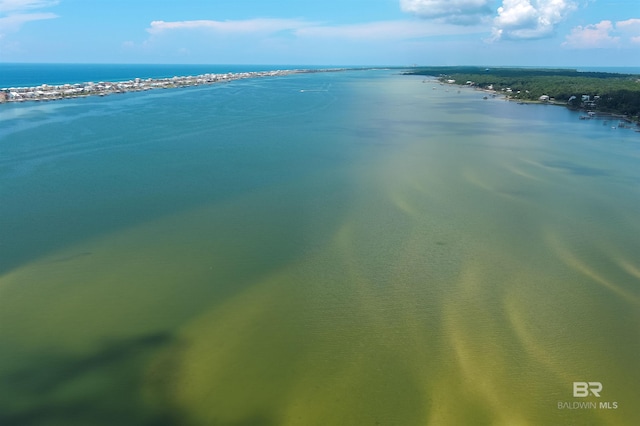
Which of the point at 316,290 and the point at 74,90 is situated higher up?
the point at 74,90

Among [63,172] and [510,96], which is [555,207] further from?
[510,96]

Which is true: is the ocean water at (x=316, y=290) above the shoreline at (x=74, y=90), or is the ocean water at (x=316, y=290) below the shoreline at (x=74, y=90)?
below

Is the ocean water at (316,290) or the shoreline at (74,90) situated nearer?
the ocean water at (316,290)

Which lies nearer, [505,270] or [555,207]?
[505,270]

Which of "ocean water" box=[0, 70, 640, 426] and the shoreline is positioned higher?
the shoreline

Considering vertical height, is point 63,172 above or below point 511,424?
above

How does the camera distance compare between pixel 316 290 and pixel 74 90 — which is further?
pixel 74 90

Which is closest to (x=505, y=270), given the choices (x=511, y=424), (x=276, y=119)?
(x=511, y=424)

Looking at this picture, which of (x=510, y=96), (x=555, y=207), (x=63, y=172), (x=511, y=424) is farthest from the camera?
(x=510, y=96)
